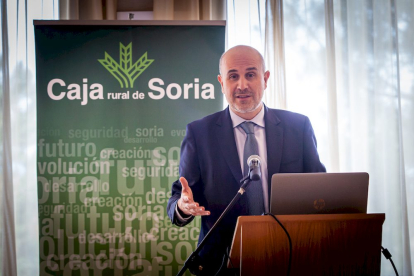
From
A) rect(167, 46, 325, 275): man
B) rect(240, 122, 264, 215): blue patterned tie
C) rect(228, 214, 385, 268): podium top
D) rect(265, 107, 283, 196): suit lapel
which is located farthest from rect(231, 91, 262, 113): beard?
rect(228, 214, 385, 268): podium top

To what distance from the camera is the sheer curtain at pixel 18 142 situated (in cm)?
301

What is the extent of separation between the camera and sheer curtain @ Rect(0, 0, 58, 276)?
3014 millimetres

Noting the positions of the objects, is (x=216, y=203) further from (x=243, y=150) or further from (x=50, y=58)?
(x=50, y=58)

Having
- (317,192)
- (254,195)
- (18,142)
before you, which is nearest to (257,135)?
(254,195)

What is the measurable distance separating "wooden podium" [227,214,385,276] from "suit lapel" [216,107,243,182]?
1.90 ft

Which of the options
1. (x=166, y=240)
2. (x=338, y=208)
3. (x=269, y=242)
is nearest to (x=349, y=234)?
(x=338, y=208)

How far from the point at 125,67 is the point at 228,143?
4.67 ft

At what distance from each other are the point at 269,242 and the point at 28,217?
8.91 feet

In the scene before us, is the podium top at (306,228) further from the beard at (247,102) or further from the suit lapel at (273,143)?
the beard at (247,102)

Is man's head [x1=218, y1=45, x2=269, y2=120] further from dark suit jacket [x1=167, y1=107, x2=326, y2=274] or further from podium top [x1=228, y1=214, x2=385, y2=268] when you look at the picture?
podium top [x1=228, y1=214, x2=385, y2=268]

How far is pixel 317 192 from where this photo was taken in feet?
4.14

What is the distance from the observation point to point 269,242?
1.15m

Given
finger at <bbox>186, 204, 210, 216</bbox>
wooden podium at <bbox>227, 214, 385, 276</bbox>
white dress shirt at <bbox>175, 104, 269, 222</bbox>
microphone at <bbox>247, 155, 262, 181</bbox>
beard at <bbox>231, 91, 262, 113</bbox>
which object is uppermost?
beard at <bbox>231, 91, 262, 113</bbox>

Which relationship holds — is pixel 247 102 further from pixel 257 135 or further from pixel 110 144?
pixel 110 144
